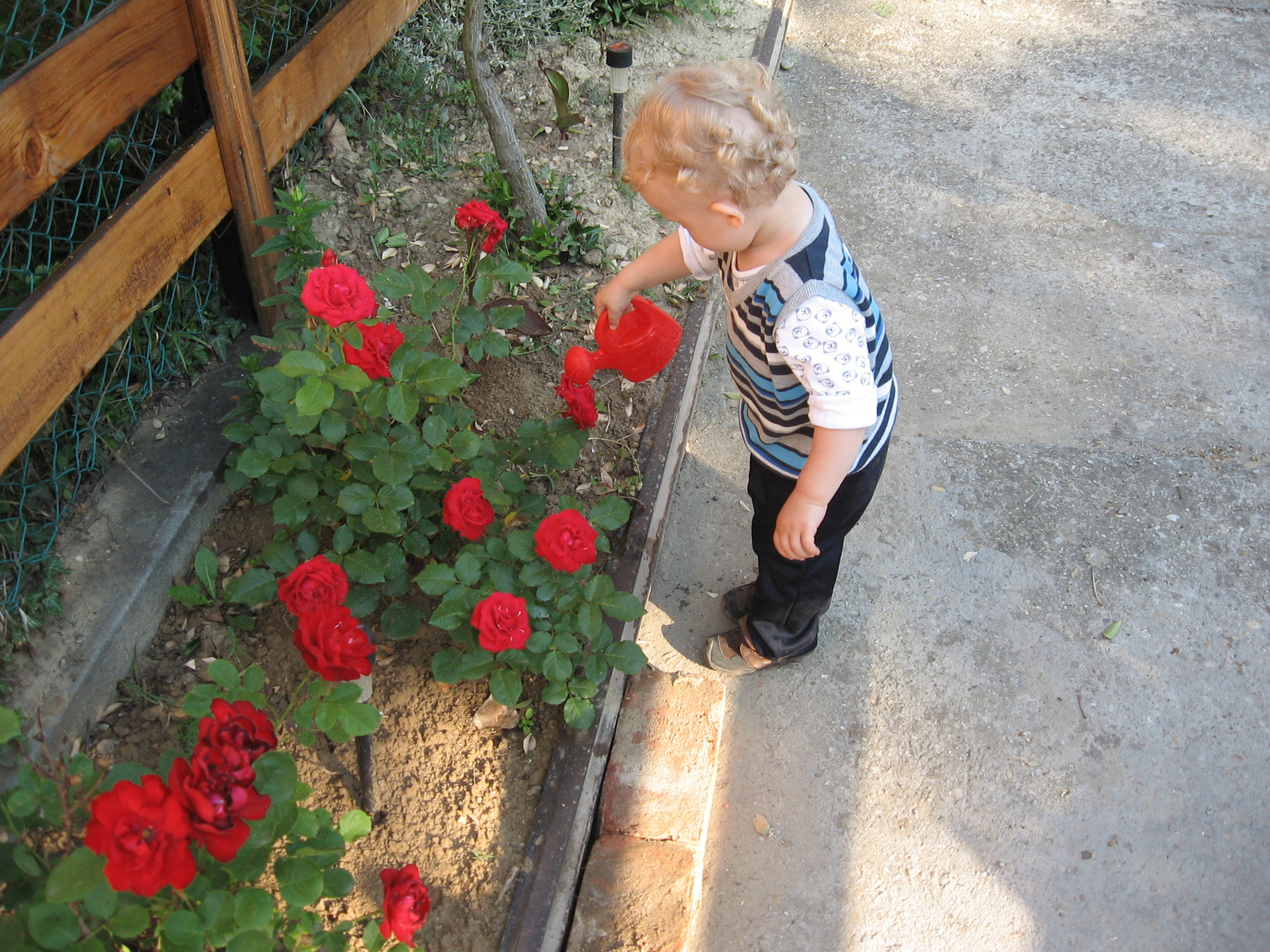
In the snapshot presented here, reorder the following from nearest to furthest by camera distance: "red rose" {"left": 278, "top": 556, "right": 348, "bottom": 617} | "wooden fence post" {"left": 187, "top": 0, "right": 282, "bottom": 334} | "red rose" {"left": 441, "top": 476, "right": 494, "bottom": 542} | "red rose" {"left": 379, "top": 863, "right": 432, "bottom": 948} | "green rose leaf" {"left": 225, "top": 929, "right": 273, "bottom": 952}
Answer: "green rose leaf" {"left": 225, "top": 929, "right": 273, "bottom": 952} → "red rose" {"left": 379, "top": 863, "right": 432, "bottom": 948} → "red rose" {"left": 278, "top": 556, "right": 348, "bottom": 617} → "red rose" {"left": 441, "top": 476, "right": 494, "bottom": 542} → "wooden fence post" {"left": 187, "top": 0, "right": 282, "bottom": 334}

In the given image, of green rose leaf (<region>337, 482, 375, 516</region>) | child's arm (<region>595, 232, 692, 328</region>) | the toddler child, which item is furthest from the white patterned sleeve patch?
green rose leaf (<region>337, 482, 375, 516</region>)

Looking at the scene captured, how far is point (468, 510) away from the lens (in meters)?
1.70

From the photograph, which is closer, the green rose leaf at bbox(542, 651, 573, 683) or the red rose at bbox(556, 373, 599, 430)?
the green rose leaf at bbox(542, 651, 573, 683)

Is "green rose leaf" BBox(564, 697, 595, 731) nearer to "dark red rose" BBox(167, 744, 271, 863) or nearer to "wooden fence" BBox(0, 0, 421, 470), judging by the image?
"dark red rose" BBox(167, 744, 271, 863)

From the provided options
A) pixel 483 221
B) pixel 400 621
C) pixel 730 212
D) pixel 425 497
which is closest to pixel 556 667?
pixel 400 621

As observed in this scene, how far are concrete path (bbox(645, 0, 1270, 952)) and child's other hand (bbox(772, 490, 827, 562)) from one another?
26.7 inches

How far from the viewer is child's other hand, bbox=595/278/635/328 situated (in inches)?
75.9

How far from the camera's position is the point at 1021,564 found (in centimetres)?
237

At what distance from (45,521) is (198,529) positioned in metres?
0.29

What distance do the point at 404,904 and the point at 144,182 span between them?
1524mm

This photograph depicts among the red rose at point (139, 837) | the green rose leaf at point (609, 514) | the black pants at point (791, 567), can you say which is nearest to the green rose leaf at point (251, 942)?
the red rose at point (139, 837)

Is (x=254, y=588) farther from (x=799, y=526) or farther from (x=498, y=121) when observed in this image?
(x=498, y=121)

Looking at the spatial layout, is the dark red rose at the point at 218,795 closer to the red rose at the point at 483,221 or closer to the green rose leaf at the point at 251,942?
the green rose leaf at the point at 251,942

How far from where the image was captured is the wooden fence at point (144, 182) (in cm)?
158
